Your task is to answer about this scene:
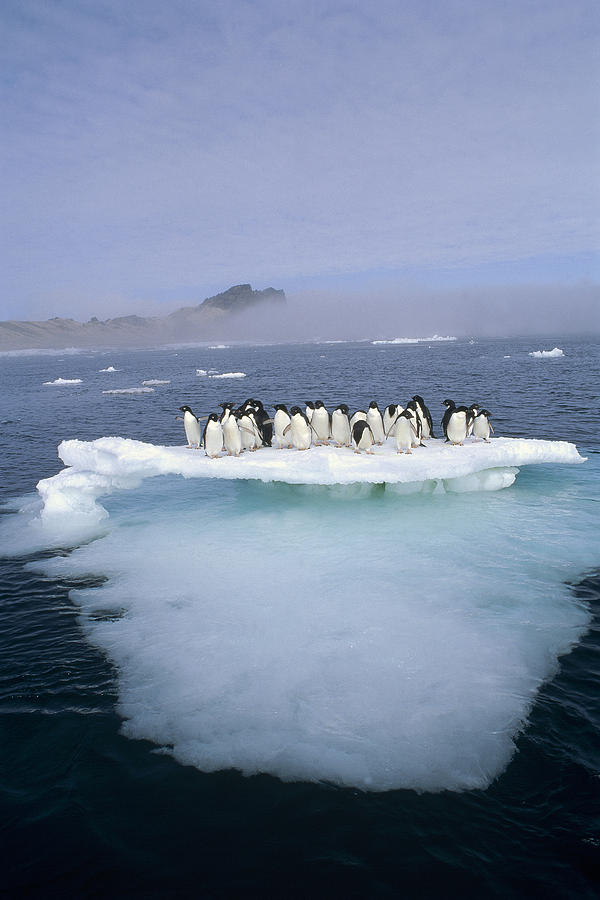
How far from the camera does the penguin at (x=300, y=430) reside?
460 inches

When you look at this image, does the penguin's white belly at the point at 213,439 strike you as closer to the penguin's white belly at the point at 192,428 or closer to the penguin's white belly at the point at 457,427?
the penguin's white belly at the point at 192,428

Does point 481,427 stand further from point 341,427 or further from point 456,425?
point 341,427

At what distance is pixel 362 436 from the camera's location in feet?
36.9

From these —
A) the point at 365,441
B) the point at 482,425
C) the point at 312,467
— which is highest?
the point at 482,425

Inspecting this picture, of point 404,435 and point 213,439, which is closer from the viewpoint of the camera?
point 404,435

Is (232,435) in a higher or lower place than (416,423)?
lower

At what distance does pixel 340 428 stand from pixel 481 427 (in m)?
3.14

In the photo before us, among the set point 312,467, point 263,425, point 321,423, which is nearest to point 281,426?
point 263,425

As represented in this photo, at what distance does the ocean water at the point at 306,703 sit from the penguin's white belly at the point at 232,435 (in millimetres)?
2078

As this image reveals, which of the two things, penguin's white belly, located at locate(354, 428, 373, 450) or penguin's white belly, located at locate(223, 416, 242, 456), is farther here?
penguin's white belly, located at locate(223, 416, 242, 456)

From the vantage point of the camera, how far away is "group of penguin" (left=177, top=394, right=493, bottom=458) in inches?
450

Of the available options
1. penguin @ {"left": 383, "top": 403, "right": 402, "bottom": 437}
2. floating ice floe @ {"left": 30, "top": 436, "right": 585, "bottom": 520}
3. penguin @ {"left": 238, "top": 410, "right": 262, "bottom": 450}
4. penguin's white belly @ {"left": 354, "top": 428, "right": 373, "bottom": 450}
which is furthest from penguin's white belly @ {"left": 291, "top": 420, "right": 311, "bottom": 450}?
penguin @ {"left": 383, "top": 403, "right": 402, "bottom": 437}

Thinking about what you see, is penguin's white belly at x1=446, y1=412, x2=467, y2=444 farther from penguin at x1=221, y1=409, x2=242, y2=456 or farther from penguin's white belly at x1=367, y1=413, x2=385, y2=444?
penguin at x1=221, y1=409, x2=242, y2=456

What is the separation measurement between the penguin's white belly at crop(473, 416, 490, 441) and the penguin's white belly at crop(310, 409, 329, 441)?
3.37 m
